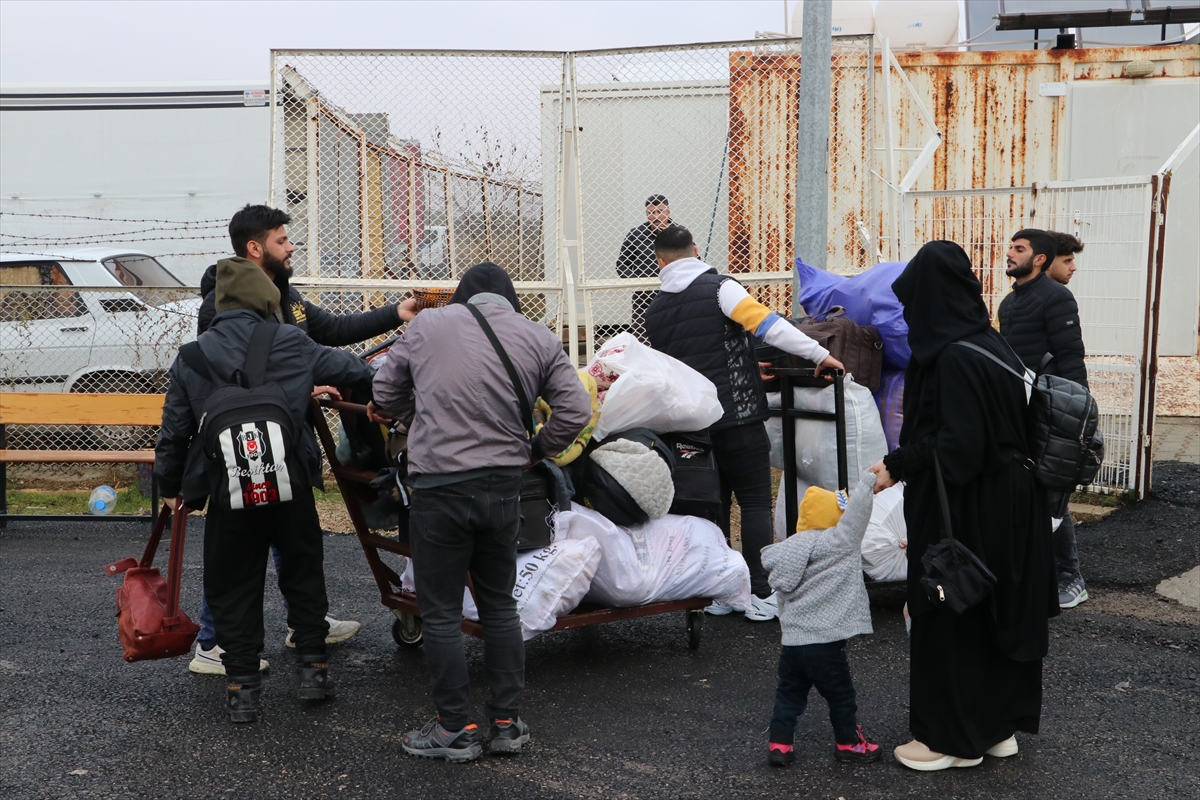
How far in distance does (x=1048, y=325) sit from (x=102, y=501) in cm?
623

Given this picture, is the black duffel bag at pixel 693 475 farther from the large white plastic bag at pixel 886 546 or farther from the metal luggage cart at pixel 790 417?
the large white plastic bag at pixel 886 546

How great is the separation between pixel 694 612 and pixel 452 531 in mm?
1503

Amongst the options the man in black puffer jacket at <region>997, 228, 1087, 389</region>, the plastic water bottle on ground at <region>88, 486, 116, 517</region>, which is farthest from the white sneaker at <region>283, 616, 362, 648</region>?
the man in black puffer jacket at <region>997, 228, 1087, 389</region>

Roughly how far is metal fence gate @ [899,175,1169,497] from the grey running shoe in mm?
2085

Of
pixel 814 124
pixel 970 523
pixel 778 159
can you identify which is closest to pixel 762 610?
pixel 970 523

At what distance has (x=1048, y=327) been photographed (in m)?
5.46

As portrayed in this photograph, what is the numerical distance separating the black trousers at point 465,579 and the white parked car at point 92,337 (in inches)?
209

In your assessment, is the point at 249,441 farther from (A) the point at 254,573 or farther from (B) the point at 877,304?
(B) the point at 877,304

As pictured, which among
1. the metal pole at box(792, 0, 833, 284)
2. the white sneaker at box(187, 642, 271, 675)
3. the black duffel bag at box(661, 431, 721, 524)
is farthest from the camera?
the metal pole at box(792, 0, 833, 284)

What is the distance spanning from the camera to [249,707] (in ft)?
13.2

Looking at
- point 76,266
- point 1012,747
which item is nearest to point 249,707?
point 1012,747

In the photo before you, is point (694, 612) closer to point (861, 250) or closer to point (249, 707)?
point (249, 707)

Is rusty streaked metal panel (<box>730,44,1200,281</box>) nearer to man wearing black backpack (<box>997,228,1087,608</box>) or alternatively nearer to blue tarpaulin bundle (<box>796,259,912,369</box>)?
man wearing black backpack (<box>997,228,1087,608</box>)

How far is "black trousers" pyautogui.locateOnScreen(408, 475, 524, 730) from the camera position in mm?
3605
